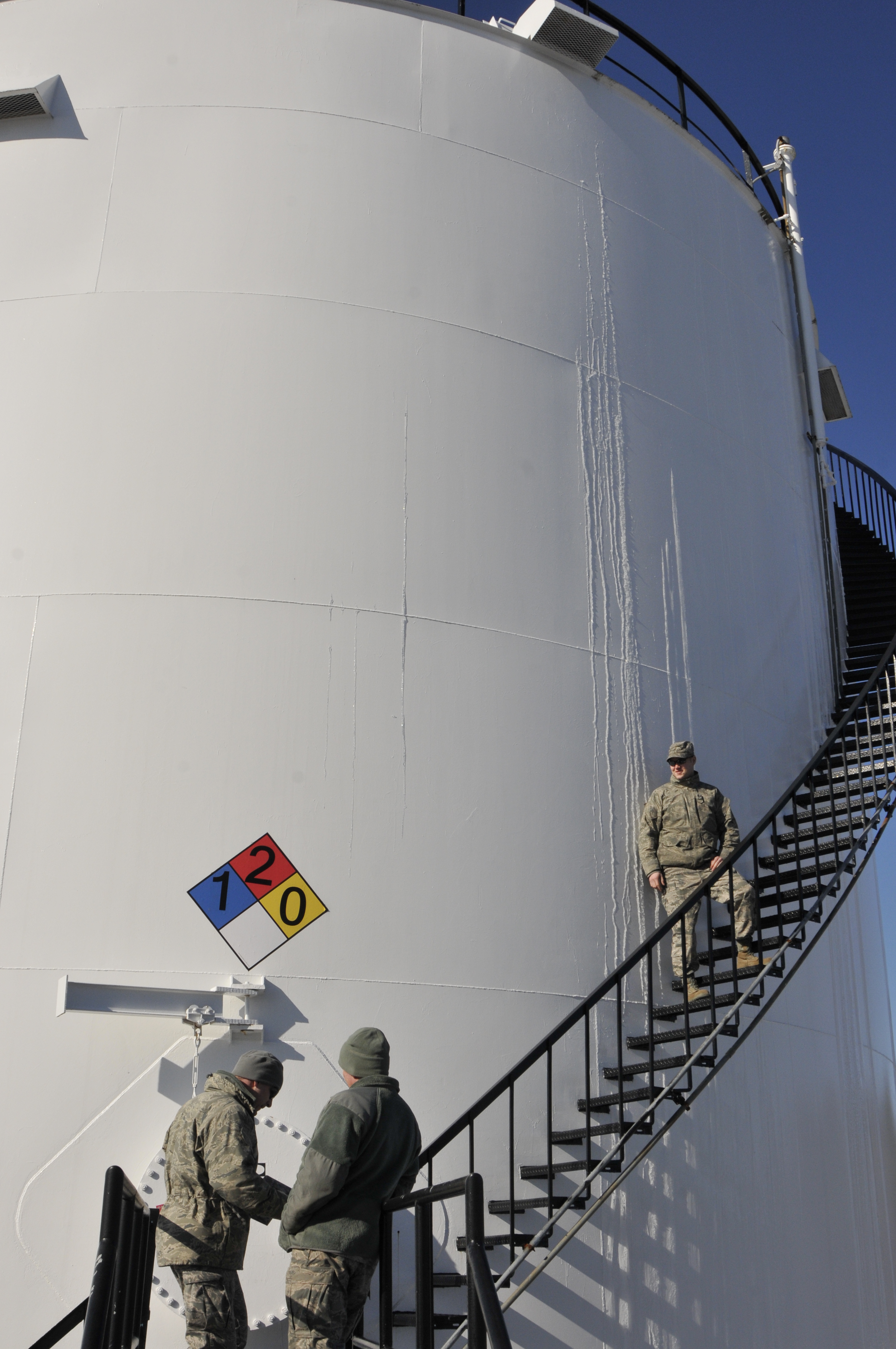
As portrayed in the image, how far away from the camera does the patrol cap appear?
5008 mm

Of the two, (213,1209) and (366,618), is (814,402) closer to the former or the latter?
(366,618)

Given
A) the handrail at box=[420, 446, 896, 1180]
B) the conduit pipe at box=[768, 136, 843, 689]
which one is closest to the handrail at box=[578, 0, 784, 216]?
the conduit pipe at box=[768, 136, 843, 689]

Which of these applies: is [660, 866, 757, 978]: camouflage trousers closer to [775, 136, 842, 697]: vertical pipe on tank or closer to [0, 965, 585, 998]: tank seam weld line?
[0, 965, 585, 998]: tank seam weld line

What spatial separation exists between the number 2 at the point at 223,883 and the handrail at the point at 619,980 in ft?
5.40

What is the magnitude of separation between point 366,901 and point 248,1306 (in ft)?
6.74

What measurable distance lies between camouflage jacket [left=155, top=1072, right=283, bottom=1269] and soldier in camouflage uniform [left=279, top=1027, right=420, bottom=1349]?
192 mm

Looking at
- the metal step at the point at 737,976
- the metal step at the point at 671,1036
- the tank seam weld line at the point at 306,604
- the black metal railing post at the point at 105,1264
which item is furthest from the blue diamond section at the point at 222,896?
the metal step at the point at 737,976

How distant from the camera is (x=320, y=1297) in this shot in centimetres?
462

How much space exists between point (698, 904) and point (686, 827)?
1.80 feet

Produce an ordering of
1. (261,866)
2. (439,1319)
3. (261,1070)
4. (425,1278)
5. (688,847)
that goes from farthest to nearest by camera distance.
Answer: (688,847) < (261,866) < (439,1319) < (261,1070) < (425,1278)

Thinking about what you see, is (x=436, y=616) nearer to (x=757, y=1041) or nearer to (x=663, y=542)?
(x=663, y=542)

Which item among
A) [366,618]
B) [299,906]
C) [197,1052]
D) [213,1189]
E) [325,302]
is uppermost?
[325,302]

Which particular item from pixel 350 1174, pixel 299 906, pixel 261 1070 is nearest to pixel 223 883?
pixel 299 906

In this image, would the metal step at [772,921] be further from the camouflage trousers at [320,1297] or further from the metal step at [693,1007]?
the camouflage trousers at [320,1297]
